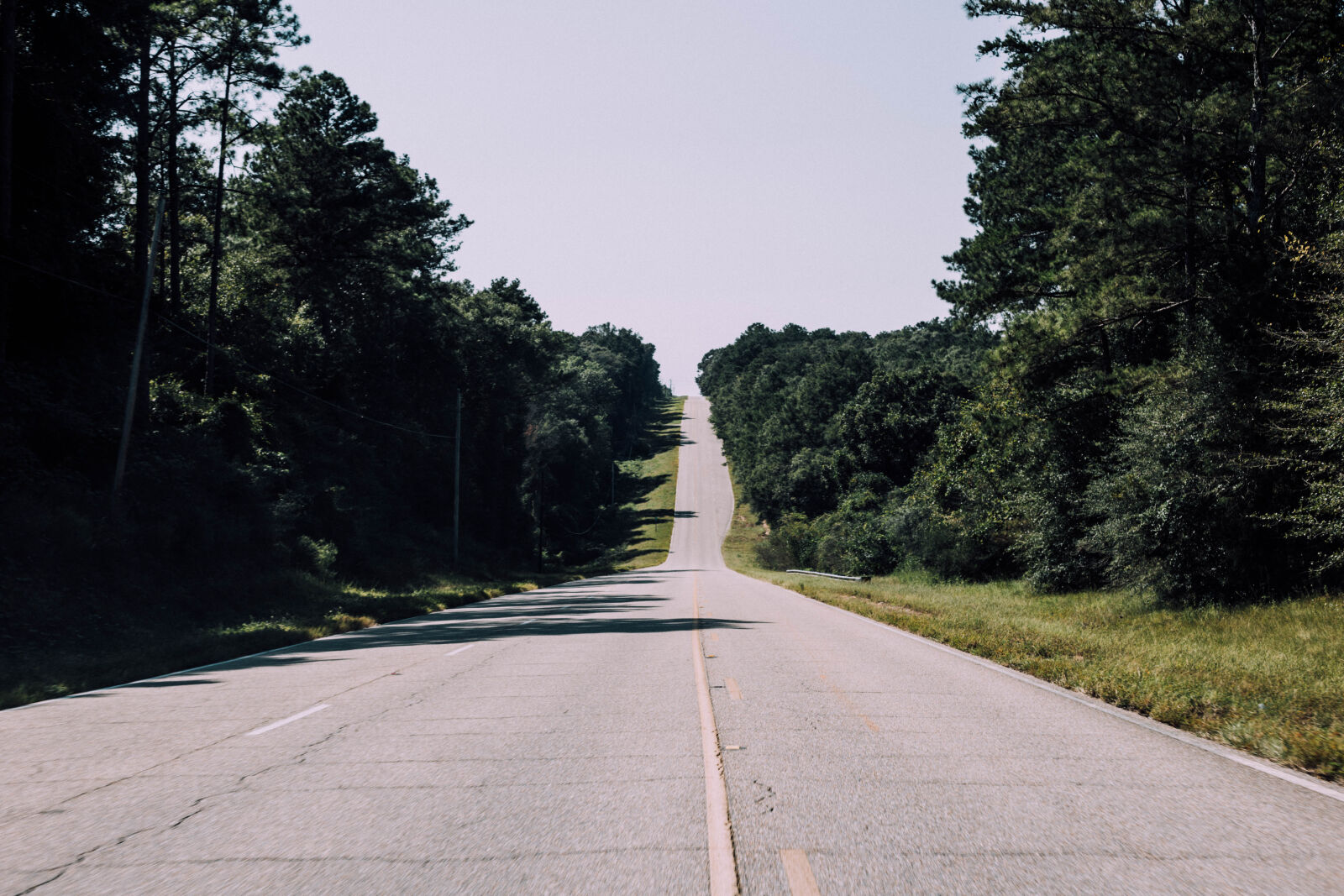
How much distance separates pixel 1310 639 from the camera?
1426cm

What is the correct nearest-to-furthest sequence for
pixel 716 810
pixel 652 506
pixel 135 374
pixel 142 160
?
1. pixel 716 810
2. pixel 135 374
3. pixel 142 160
4. pixel 652 506

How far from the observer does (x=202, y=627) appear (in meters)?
21.1

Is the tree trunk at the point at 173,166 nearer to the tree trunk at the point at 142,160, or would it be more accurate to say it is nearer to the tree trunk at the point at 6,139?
the tree trunk at the point at 142,160

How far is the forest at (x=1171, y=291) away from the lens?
742 inches

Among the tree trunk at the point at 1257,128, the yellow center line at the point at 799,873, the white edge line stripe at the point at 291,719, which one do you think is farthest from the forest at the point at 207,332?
the tree trunk at the point at 1257,128

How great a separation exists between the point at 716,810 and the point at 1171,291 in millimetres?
22424

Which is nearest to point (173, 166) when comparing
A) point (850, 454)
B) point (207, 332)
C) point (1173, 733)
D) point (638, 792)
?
point (207, 332)

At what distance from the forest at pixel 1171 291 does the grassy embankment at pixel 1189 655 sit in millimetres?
1803

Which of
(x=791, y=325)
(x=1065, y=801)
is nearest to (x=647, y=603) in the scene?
(x=1065, y=801)

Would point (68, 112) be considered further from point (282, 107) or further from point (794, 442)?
point (794, 442)

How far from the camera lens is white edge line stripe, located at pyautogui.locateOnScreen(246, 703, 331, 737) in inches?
324

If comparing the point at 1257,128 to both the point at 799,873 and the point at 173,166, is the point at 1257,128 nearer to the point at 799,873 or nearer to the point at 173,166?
the point at 799,873

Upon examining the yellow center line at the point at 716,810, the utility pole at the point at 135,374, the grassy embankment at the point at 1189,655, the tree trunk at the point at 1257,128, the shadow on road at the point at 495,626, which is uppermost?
the tree trunk at the point at 1257,128

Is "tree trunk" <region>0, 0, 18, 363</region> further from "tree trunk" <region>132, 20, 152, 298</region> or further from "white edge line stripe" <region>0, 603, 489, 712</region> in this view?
"white edge line stripe" <region>0, 603, 489, 712</region>
